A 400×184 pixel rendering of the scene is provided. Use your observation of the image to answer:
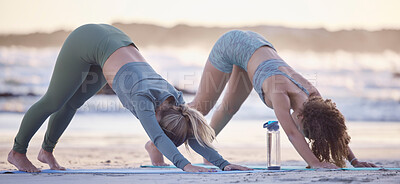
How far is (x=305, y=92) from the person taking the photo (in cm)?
393

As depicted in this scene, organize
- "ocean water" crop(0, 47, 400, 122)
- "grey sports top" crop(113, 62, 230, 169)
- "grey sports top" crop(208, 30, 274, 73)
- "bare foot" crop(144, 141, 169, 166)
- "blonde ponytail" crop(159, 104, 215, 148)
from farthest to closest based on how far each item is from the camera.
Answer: "ocean water" crop(0, 47, 400, 122), "bare foot" crop(144, 141, 169, 166), "grey sports top" crop(208, 30, 274, 73), "blonde ponytail" crop(159, 104, 215, 148), "grey sports top" crop(113, 62, 230, 169)

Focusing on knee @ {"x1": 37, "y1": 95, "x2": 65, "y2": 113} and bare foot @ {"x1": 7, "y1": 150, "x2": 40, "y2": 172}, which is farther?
bare foot @ {"x1": 7, "y1": 150, "x2": 40, "y2": 172}

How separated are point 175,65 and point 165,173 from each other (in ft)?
33.6

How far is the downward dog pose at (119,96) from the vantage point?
3.14m

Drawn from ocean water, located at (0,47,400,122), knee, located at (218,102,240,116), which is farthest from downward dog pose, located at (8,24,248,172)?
ocean water, located at (0,47,400,122)

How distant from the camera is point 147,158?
575cm

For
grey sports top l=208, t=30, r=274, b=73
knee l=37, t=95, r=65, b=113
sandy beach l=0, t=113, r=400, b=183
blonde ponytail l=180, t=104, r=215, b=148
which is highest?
grey sports top l=208, t=30, r=274, b=73

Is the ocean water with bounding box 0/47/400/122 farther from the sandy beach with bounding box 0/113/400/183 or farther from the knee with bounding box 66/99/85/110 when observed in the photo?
the knee with bounding box 66/99/85/110

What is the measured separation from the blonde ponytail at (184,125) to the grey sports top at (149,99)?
0.08 m

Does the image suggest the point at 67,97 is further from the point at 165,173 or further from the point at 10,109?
the point at 10,109

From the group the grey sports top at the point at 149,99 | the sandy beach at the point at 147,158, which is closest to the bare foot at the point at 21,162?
the sandy beach at the point at 147,158

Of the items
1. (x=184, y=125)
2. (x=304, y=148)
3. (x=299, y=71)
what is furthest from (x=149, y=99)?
(x=299, y=71)

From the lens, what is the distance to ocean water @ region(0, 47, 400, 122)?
12.2 m

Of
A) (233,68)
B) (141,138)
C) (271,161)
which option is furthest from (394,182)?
(141,138)
